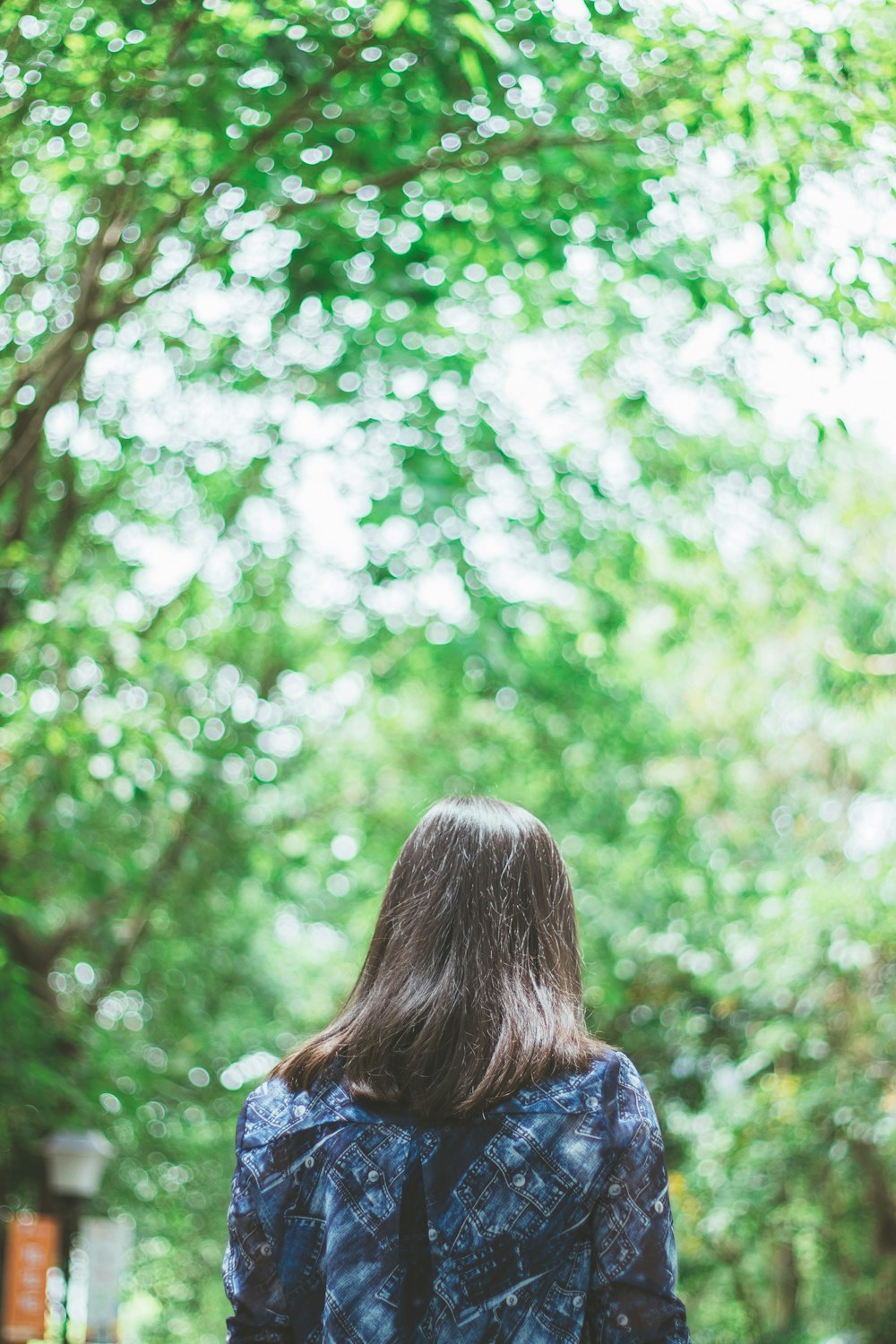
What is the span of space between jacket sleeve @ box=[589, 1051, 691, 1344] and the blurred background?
1.81ft

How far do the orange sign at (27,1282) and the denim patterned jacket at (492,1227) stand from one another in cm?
762

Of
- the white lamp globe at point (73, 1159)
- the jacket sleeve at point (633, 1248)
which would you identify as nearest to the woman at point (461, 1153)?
the jacket sleeve at point (633, 1248)

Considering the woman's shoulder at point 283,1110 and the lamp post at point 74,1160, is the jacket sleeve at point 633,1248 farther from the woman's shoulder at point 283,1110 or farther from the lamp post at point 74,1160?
the lamp post at point 74,1160

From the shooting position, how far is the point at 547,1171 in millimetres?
1611

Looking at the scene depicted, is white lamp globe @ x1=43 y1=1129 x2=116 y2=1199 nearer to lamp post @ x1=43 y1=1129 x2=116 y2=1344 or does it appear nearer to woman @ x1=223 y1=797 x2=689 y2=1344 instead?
lamp post @ x1=43 y1=1129 x2=116 y2=1344

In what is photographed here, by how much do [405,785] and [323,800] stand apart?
0.90 m

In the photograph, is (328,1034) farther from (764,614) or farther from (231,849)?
(764,614)

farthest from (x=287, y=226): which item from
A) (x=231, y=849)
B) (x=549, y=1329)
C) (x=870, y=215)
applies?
(x=231, y=849)

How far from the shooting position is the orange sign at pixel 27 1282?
834 cm

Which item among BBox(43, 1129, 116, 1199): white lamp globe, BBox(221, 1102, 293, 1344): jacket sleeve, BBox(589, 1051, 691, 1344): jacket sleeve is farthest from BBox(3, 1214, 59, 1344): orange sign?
BBox(589, 1051, 691, 1344): jacket sleeve

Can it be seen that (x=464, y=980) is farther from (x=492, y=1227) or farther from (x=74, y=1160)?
(x=74, y=1160)

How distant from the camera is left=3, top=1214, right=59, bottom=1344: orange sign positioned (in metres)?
8.34

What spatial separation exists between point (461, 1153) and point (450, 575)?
5.95m

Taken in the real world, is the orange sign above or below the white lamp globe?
below
